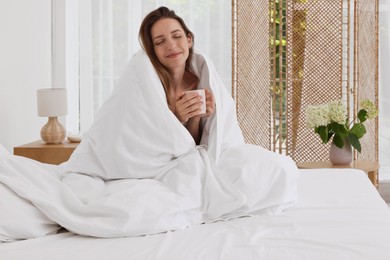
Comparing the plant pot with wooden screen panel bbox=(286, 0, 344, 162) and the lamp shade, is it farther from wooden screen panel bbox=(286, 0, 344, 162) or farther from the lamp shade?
the lamp shade

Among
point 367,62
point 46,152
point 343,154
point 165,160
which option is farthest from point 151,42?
point 367,62

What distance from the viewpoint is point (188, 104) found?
A: 3.02 metres

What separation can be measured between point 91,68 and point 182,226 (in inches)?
151

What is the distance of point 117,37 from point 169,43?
9.92ft

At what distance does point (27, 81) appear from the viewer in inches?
204

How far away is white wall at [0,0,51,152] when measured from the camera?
184 inches

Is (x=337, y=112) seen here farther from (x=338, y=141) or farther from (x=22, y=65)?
(x=22, y=65)

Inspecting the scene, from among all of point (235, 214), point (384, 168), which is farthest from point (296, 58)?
point (235, 214)

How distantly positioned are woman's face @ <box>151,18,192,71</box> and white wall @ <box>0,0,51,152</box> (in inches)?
69.4

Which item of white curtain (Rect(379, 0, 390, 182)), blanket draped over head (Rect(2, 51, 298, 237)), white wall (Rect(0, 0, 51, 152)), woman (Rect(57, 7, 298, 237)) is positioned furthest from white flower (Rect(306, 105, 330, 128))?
white wall (Rect(0, 0, 51, 152))

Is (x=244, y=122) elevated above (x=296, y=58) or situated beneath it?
situated beneath

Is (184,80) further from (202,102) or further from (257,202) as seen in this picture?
(257,202)

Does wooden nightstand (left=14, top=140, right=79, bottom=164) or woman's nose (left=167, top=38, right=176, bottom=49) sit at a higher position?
woman's nose (left=167, top=38, right=176, bottom=49)

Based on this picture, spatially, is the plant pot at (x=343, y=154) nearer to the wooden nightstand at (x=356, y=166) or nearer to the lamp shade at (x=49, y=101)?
the wooden nightstand at (x=356, y=166)
